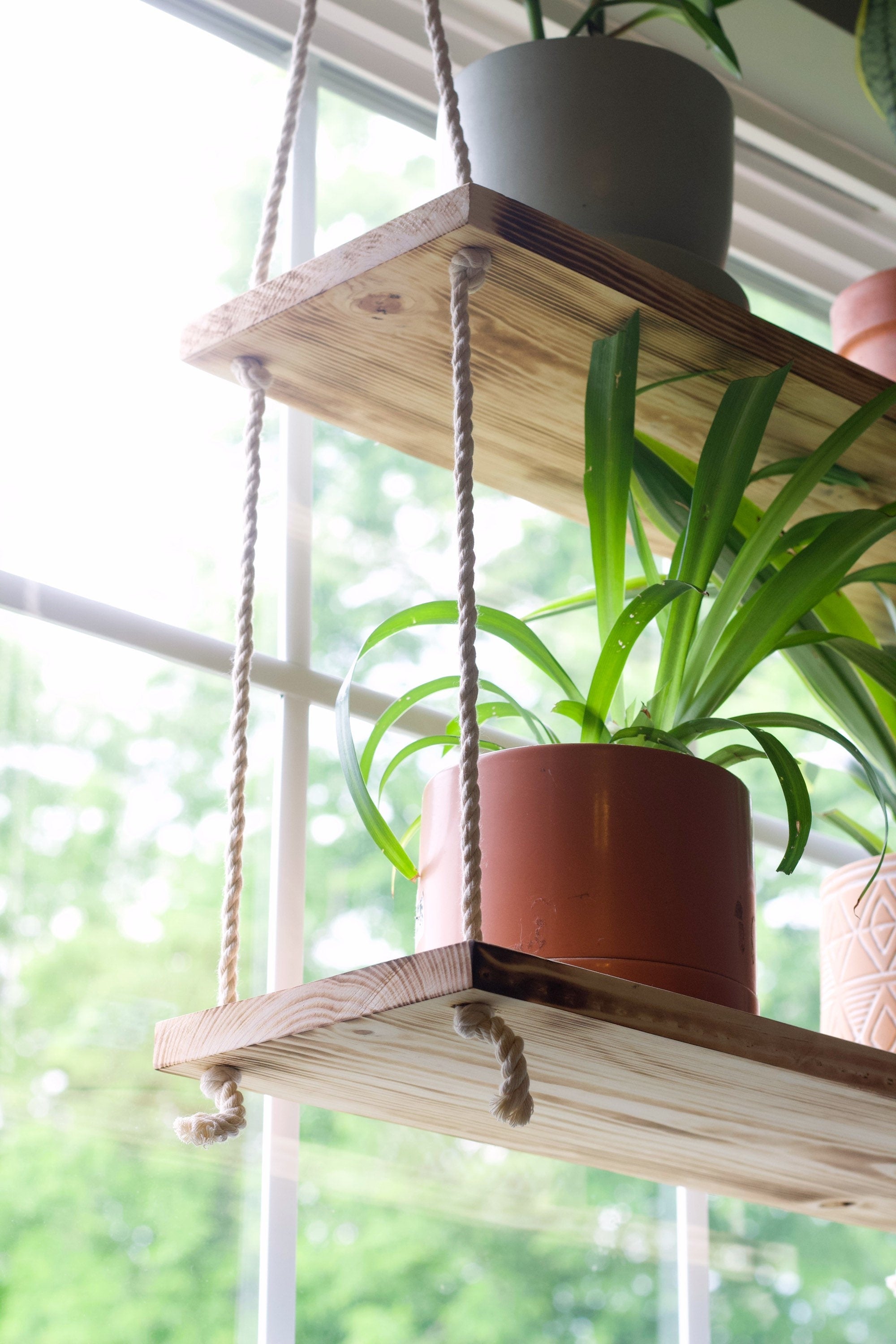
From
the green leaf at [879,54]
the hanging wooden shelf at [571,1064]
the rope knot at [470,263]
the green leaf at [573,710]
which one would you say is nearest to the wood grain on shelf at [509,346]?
the rope knot at [470,263]

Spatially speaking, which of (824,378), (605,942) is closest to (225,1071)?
(605,942)

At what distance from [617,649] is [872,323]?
652 mm

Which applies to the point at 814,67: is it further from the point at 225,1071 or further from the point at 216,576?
the point at 225,1071

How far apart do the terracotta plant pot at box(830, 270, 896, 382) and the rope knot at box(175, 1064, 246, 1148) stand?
2.91 ft

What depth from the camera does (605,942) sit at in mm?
698

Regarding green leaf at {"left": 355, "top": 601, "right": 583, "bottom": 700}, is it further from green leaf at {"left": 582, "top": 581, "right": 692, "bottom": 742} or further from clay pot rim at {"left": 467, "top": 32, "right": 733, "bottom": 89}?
clay pot rim at {"left": 467, "top": 32, "right": 733, "bottom": 89}

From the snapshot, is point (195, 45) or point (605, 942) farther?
point (195, 45)

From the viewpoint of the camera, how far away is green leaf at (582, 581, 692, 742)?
77cm

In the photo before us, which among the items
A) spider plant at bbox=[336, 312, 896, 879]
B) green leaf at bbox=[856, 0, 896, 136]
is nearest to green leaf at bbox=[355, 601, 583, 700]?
spider plant at bbox=[336, 312, 896, 879]

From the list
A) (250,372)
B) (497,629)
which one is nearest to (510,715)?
(497,629)

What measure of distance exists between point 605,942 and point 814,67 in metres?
1.23

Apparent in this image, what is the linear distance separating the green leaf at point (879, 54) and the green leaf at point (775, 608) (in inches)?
28.1

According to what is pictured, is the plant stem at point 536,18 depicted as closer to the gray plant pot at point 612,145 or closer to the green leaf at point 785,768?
the gray plant pot at point 612,145

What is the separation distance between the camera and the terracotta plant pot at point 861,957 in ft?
3.21
